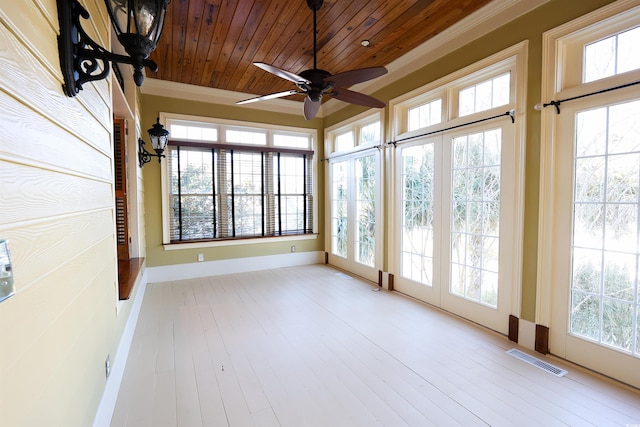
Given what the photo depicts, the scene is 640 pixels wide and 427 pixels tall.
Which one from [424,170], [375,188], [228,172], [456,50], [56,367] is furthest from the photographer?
[228,172]

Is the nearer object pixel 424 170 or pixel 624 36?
pixel 624 36

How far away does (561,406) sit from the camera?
1.93 metres

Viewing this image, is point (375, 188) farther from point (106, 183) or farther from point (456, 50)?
point (106, 183)

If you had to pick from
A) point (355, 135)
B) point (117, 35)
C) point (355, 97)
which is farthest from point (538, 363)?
point (355, 135)

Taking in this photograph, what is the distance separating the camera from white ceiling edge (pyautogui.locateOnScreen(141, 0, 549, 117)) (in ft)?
9.03

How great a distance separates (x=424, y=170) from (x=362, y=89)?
70.0 inches

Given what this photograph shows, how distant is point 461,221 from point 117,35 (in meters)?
3.27

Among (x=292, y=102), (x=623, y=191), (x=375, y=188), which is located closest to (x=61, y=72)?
(x=623, y=191)

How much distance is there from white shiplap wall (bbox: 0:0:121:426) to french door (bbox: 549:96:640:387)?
322cm

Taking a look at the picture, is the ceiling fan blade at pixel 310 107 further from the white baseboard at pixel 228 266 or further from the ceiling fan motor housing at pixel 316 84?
the white baseboard at pixel 228 266

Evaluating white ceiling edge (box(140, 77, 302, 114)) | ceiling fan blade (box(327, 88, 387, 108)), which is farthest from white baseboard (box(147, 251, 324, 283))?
ceiling fan blade (box(327, 88, 387, 108))

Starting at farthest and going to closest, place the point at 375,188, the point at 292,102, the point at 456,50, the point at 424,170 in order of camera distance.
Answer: the point at 292,102 → the point at 375,188 → the point at 424,170 → the point at 456,50

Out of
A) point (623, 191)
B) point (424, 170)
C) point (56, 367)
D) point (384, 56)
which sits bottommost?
point (56, 367)

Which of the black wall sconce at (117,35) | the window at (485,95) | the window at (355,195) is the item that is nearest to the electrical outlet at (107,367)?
the black wall sconce at (117,35)
